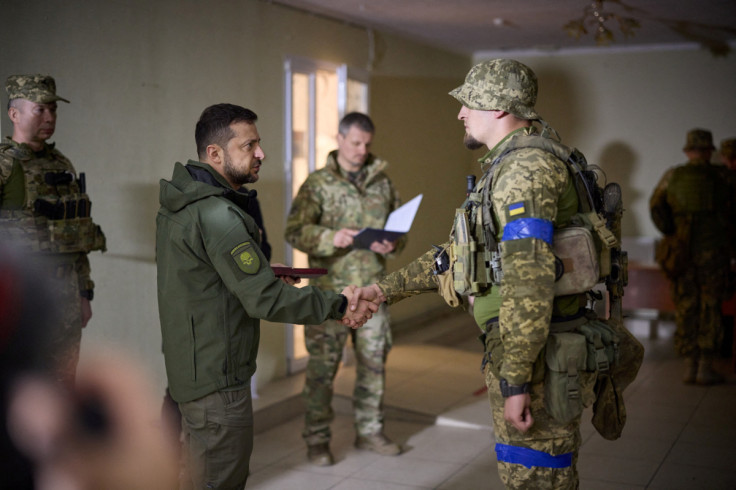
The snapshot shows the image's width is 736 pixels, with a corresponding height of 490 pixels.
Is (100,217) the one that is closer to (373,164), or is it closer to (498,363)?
(373,164)

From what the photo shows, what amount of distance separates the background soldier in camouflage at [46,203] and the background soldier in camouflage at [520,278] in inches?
72.5

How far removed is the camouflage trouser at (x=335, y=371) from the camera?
4.02m

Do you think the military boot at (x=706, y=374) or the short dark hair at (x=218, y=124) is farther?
the military boot at (x=706, y=374)

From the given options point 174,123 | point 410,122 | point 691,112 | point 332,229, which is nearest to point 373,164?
point 332,229

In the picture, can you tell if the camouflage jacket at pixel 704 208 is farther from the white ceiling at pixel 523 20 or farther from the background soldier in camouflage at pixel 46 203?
the background soldier in camouflage at pixel 46 203

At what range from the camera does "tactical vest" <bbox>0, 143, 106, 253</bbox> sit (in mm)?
3229

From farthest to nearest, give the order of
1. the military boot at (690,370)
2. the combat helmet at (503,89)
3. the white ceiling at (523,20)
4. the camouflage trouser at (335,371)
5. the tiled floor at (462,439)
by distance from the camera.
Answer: the military boot at (690,370), the white ceiling at (523,20), the camouflage trouser at (335,371), the tiled floor at (462,439), the combat helmet at (503,89)

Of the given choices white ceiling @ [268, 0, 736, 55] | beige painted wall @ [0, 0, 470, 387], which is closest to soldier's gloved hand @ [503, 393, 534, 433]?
beige painted wall @ [0, 0, 470, 387]

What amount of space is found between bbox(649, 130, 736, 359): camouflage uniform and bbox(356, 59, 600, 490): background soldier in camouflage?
3.66 metres

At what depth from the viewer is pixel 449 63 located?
8.09 meters

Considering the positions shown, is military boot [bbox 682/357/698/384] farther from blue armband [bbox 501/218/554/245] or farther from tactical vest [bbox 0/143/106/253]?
tactical vest [bbox 0/143/106/253]

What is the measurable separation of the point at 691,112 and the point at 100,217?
6214 millimetres

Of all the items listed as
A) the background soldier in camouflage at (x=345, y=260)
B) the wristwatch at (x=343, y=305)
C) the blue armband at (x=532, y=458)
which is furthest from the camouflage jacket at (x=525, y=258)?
the background soldier in camouflage at (x=345, y=260)

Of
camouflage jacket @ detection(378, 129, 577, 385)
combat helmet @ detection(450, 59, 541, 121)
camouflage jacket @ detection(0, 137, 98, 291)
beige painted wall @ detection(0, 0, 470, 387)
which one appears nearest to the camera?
camouflage jacket @ detection(378, 129, 577, 385)
